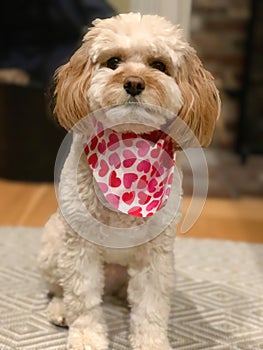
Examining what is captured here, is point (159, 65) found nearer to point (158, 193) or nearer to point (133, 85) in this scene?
point (133, 85)

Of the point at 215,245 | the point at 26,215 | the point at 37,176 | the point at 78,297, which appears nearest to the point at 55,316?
the point at 78,297

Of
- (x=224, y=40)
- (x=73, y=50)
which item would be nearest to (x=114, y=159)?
(x=73, y=50)

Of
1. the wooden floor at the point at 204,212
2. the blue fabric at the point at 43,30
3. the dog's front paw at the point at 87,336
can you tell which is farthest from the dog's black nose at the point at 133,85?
the blue fabric at the point at 43,30

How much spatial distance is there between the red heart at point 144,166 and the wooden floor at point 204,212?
90 centimetres

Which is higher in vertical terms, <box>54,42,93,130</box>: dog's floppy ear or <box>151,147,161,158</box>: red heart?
<box>54,42,93,130</box>: dog's floppy ear

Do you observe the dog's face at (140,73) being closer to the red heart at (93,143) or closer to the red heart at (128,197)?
the red heart at (93,143)

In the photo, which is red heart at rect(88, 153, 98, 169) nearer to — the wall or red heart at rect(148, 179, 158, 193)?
red heart at rect(148, 179, 158, 193)

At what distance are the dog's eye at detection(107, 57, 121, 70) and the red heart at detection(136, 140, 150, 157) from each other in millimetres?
140

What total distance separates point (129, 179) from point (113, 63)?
210 millimetres

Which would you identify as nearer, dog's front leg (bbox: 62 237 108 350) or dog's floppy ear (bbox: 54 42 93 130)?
dog's floppy ear (bbox: 54 42 93 130)

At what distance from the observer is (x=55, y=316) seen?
132cm

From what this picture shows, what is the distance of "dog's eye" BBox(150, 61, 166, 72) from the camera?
43.5 inches

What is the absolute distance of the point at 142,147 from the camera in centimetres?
113

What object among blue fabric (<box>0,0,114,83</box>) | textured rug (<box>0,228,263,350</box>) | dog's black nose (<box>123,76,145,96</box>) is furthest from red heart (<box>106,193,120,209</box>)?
blue fabric (<box>0,0,114,83</box>)
